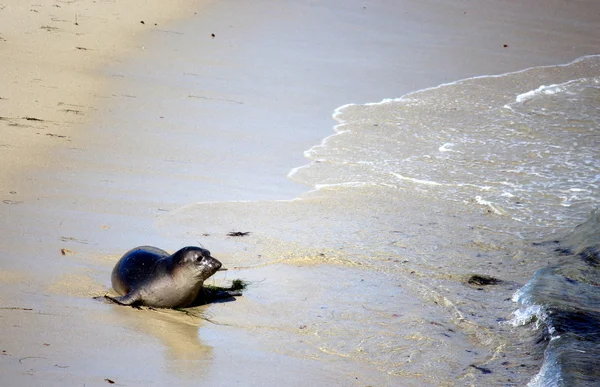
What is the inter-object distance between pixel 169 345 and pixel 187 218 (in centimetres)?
205

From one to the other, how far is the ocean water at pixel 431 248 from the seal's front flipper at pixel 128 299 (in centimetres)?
55

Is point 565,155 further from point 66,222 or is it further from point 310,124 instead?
point 66,222

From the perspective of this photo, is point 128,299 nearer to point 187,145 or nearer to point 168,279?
point 168,279

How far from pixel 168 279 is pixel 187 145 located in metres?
3.15

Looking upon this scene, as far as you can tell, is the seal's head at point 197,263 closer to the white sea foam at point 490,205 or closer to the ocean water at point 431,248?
the ocean water at point 431,248

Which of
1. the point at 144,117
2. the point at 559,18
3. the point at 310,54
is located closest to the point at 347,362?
the point at 144,117

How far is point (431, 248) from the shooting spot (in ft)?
19.9

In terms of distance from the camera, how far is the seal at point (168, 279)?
4.71 meters

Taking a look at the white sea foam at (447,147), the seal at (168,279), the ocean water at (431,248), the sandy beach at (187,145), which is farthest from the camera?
the white sea foam at (447,147)

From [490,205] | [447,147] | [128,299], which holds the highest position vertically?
Result: [447,147]

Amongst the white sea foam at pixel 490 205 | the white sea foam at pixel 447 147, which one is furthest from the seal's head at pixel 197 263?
the white sea foam at pixel 447 147

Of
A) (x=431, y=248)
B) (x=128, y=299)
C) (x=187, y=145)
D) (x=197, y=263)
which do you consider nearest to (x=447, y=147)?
(x=431, y=248)

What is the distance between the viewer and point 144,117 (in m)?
8.25

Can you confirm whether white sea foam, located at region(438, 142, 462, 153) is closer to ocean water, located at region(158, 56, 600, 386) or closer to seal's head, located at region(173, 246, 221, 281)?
ocean water, located at region(158, 56, 600, 386)
